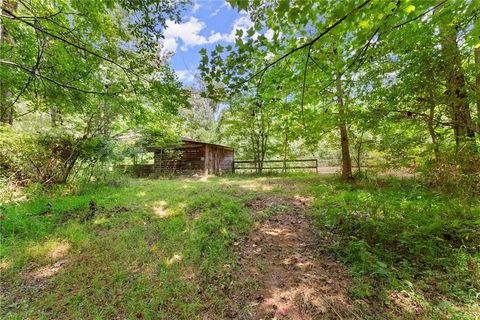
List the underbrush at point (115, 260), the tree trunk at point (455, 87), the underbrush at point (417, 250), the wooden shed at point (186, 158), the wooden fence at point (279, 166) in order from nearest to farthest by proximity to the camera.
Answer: the underbrush at point (417, 250) → the underbrush at point (115, 260) → the tree trunk at point (455, 87) → the wooden fence at point (279, 166) → the wooden shed at point (186, 158)

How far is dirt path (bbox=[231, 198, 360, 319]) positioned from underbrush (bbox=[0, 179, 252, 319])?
287 mm

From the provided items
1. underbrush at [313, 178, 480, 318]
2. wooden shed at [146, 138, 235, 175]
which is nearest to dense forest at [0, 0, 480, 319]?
underbrush at [313, 178, 480, 318]

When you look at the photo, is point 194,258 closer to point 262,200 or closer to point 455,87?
point 262,200

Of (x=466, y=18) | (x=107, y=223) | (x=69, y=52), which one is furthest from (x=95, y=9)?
(x=466, y=18)

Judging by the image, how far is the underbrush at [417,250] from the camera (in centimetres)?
213

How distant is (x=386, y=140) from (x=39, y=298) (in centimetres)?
660

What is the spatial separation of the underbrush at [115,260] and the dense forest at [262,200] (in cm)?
2

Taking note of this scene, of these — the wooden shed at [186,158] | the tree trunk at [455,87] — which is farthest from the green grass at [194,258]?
the wooden shed at [186,158]

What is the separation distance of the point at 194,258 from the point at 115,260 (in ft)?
3.82

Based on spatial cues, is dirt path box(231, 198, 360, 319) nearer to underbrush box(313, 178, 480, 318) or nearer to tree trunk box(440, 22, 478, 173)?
underbrush box(313, 178, 480, 318)

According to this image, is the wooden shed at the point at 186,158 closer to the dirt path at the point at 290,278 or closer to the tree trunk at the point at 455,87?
the dirt path at the point at 290,278

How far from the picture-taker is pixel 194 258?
3.10 m

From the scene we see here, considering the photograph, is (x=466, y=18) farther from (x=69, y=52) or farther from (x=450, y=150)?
(x=69, y=52)

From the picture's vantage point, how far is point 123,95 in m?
4.25
